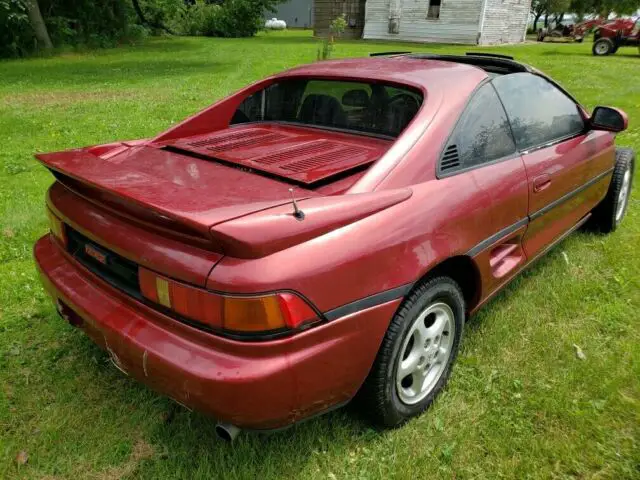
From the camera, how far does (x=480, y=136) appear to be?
8.35 feet

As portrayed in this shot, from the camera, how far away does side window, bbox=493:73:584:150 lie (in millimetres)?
2836

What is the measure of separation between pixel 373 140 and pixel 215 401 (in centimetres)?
160

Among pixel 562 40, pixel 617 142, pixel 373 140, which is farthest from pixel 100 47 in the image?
pixel 562 40

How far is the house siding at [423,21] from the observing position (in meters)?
24.0

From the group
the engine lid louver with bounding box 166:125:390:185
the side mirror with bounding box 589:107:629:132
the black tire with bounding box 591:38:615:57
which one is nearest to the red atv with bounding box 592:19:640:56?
the black tire with bounding box 591:38:615:57

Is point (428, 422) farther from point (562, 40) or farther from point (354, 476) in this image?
point (562, 40)

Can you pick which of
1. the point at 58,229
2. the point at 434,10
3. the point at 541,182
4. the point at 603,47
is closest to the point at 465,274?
the point at 541,182

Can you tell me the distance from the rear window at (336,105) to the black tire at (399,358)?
0.91 metres

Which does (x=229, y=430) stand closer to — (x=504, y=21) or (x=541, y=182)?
(x=541, y=182)

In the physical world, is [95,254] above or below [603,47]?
above

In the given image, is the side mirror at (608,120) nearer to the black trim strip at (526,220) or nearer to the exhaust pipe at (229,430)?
the black trim strip at (526,220)

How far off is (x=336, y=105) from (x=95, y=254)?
1.56m

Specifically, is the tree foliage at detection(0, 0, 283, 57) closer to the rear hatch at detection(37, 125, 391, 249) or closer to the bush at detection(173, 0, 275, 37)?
the bush at detection(173, 0, 275, 37)

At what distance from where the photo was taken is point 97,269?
2154 mm
